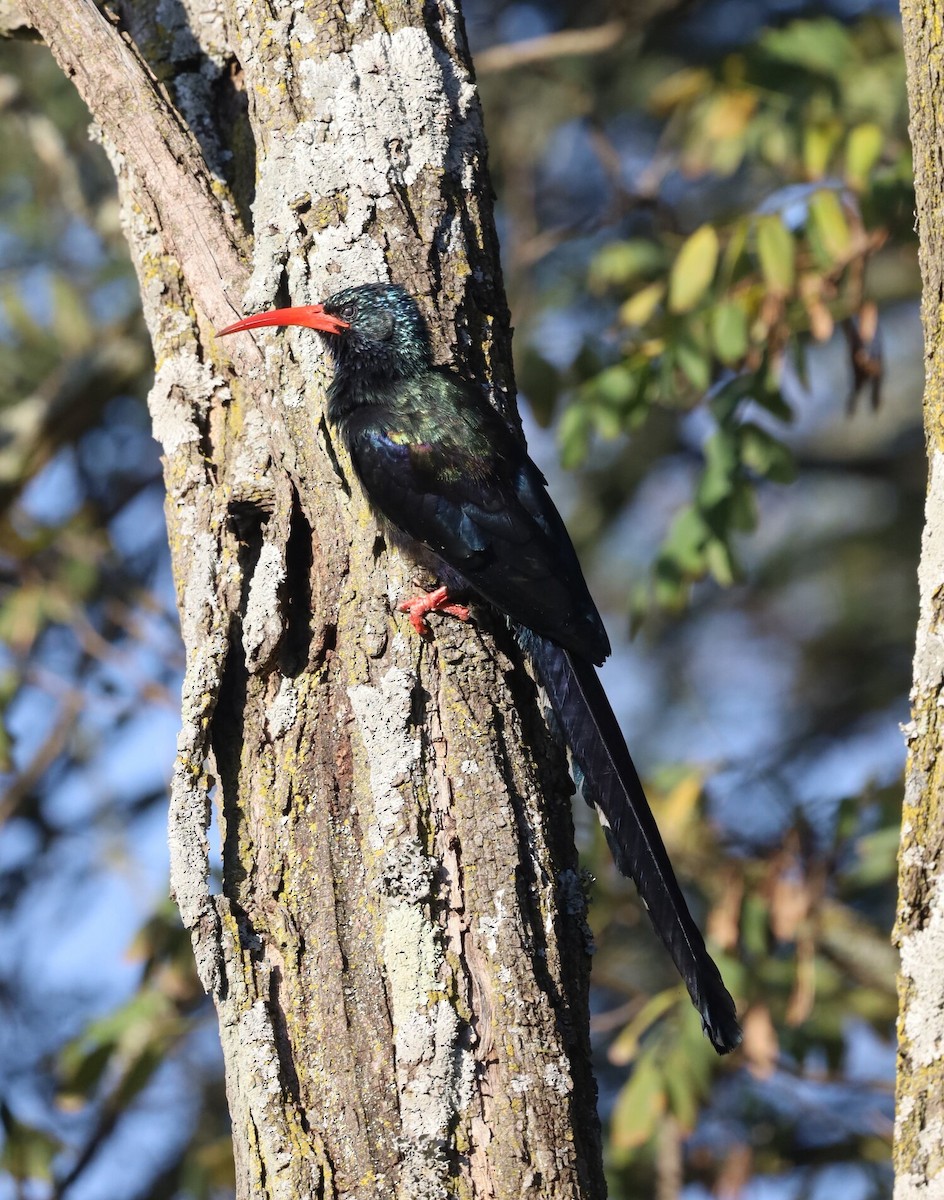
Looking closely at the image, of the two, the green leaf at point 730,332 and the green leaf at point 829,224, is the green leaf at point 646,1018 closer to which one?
the green leaf at point 730,332

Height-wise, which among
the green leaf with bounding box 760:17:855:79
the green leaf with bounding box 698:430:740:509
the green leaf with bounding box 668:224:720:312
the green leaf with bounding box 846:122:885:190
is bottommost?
the green leaf with bounding box 698:430:740:509

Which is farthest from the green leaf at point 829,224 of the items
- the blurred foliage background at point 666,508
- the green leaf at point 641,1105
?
the green leaf at point 641,1105

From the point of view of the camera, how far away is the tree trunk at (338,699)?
6.32ft

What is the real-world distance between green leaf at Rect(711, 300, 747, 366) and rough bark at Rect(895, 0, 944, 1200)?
1.59 m

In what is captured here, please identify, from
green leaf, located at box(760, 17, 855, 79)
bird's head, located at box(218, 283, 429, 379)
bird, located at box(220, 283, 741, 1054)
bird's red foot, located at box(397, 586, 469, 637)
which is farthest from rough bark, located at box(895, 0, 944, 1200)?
green leaf, located at box(760, 17, 855, 79)

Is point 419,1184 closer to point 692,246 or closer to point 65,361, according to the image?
point 692,246

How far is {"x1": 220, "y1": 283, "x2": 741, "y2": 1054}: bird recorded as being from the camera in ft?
7.62

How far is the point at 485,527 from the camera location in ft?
9.18

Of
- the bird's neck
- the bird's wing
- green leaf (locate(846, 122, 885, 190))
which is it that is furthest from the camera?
green leaf (locate(846, 122, 885, 190))

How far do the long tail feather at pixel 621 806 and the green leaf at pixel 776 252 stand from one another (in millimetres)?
1536

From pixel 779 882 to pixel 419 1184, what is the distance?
2630 millimetres

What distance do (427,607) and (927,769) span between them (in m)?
0.84

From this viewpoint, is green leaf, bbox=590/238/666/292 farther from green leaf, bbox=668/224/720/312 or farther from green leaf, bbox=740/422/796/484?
green leaf, bbox=740/422/796/484

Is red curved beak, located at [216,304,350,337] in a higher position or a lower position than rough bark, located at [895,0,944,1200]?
higher
